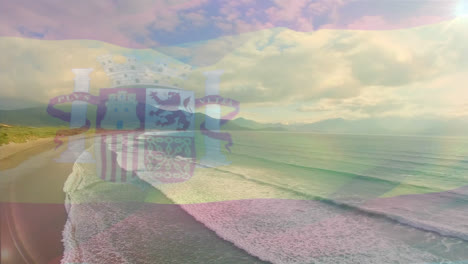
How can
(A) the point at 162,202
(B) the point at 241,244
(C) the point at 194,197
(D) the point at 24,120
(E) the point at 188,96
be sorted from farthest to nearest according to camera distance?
(D) the point at 24,120 < (E) the point at 188,96 < (C) the point at 194,197 < (A) the point at 162,202 < (B) the point at 241,244

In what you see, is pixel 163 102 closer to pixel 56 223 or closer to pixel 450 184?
pixel 56 223

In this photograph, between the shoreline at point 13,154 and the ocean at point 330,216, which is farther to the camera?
the shoreline at point 13,154

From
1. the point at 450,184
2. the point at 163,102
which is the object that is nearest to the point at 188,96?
the point at 163,102

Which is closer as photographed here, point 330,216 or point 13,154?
point 330,216

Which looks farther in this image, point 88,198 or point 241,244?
point 88,198

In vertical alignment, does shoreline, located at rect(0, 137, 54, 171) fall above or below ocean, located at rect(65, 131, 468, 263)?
below

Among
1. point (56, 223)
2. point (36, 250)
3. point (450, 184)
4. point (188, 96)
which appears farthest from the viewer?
point (188, 96)

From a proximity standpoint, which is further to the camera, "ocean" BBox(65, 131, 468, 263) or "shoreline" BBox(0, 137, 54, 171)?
"shoreline" BBox(0, 137, 54, 171)

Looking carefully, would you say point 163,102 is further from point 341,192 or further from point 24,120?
point 24,120

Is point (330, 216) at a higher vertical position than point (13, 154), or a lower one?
higher

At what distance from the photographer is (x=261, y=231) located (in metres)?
7.32

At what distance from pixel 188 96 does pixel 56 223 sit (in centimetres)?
1185

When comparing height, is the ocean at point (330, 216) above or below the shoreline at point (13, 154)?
above

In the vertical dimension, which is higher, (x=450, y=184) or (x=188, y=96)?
(x=188, y=96)
